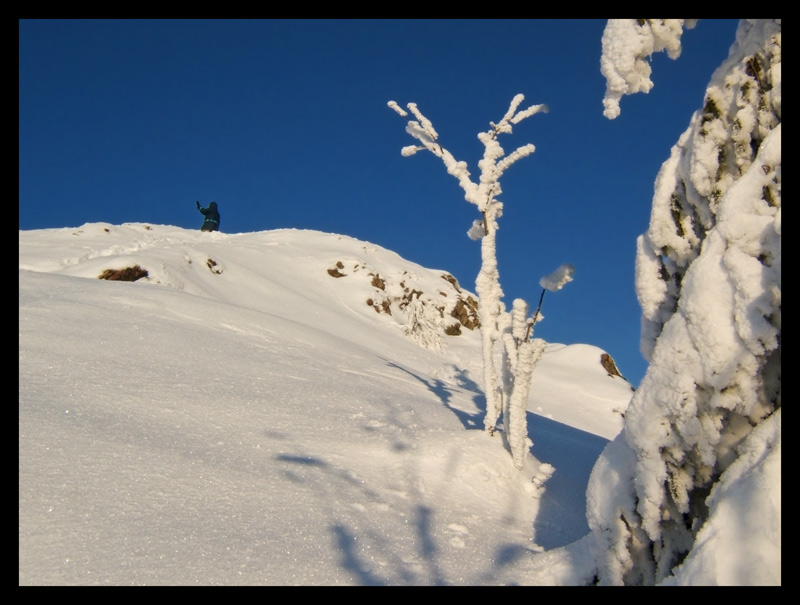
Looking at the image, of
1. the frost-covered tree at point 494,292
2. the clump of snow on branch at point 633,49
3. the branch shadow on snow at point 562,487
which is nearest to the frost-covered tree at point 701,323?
the clump of snow on branch at point 633,49

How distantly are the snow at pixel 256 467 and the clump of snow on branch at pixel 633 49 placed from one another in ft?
7.02

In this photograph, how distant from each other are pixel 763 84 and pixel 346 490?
12.6ft

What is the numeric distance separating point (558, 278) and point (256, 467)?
Result: 3.06 m

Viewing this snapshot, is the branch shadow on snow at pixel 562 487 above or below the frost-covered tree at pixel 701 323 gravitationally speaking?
below

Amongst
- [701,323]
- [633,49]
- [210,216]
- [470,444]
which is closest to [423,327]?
[470,444]

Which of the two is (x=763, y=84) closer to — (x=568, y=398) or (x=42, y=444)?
(x=42, y=444)

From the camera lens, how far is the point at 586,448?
26.4 ft

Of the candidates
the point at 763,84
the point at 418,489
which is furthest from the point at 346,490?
the point at 763,84

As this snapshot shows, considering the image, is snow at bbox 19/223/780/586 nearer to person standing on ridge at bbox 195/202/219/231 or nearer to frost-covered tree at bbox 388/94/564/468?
frost-covered tree at bbox 388/94/564/468

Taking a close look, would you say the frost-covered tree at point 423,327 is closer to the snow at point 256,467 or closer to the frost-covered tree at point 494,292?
the snow at point 256,467

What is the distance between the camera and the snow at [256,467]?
2.89m

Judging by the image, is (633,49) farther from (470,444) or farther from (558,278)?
(470,444)

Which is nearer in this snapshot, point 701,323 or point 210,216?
point 701,323

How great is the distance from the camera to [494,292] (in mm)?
6438
